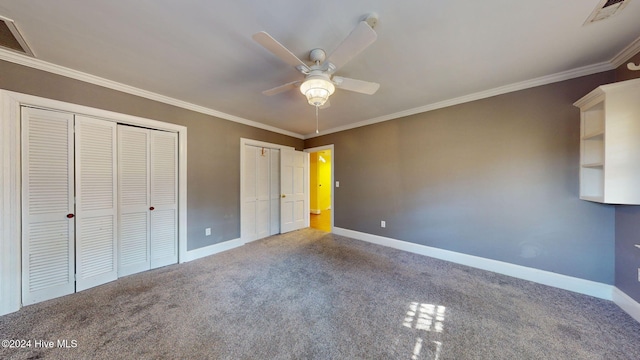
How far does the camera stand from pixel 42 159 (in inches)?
80.2

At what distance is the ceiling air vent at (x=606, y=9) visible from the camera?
1.37m

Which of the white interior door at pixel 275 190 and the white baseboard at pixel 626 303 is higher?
the white interior door at pixel 275 190

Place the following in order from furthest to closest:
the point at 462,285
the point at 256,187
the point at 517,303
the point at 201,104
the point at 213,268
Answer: the point at 256,187, the point at 201,104, the point at 213,268, the point at 462,285, the point at 517,303

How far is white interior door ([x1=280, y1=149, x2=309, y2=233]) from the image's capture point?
4.59 metres

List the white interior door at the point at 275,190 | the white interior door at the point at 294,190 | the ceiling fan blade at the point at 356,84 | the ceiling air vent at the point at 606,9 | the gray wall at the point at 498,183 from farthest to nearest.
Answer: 1. the white interior door at the point at 294,190
2. the white interior door at the point at 275,190
3. the gray wall at the point at 498,183
4. the ceiling fan blade at the point at 356,84
5. the ceiling air vent at the point at 606,9

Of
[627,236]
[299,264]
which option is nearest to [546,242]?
[627,236]

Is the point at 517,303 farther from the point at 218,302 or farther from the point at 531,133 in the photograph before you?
the point at 218,302

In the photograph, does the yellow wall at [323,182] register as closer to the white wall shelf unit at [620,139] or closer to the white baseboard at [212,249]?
the white baseboard at [212,249]

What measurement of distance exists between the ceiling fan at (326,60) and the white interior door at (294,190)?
8.85 ft

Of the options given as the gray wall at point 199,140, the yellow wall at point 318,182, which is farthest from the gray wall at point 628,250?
the yellow wall at point 318,182

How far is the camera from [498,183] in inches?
105

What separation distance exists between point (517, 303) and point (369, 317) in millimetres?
1545

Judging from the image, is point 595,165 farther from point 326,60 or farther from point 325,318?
point 325,318

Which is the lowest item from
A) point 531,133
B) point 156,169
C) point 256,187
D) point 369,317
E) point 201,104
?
point 369,317
